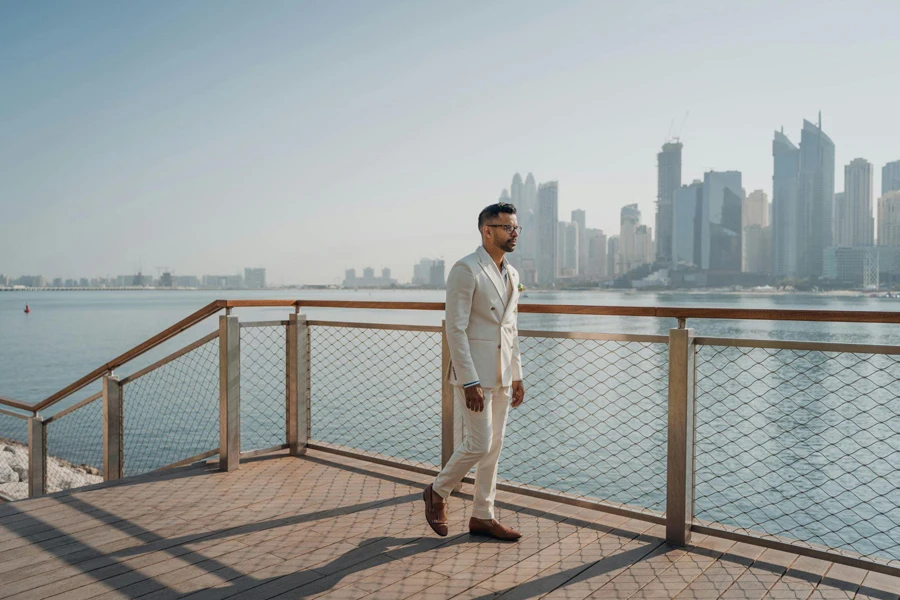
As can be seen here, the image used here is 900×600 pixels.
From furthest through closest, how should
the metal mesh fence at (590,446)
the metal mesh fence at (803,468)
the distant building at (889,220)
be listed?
the distant building at (889,220) < the metal mesh fence at (590,446) < the metal mesh fence at (803,468)

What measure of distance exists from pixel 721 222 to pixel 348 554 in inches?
3441

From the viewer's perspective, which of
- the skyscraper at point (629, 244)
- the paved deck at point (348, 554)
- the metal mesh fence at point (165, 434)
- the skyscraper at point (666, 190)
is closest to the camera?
the paved deck at point (348, 554)

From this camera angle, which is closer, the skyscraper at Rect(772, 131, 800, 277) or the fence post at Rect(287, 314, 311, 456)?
the fence post at Rect(287, 314, 311, 456)

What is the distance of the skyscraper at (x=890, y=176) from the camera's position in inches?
3029

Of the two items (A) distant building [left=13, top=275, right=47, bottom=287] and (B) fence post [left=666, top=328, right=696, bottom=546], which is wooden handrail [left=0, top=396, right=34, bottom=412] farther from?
(A) distant building [left=13, top=275, right=47, bottom=287]

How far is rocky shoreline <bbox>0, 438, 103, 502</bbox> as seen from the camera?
8.95m

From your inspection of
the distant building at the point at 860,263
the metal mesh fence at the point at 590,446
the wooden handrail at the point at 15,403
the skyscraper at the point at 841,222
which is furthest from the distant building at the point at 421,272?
the wooden handrail at the point at 15,403

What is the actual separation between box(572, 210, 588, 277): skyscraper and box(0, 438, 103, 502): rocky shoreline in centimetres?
6436

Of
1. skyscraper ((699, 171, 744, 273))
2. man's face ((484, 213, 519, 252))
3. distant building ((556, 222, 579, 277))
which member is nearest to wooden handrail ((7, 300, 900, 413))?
man's face ((484, 213, 519, 252))

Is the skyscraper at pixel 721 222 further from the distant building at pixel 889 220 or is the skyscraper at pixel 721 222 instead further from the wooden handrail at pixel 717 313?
the wooden handrail at pixel 717 313

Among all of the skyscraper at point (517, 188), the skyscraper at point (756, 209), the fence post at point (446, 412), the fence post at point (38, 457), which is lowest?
the fence post at point (38, 457)

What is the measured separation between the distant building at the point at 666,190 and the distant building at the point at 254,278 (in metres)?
62.5

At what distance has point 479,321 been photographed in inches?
119

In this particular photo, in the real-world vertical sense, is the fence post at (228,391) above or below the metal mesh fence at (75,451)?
above
